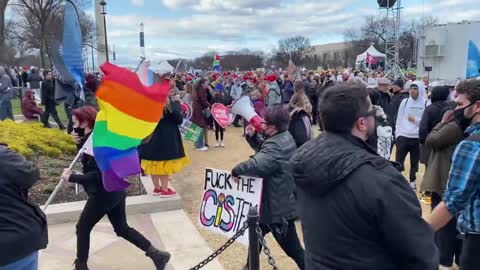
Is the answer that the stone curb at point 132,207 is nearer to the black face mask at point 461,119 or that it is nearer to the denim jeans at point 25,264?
the denim jeans at point 25,264

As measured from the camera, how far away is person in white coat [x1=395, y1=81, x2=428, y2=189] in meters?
6.84

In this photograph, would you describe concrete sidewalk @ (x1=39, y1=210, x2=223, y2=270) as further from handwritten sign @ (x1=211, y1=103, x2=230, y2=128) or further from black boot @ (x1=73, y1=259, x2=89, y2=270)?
handwritten sign @ (x1=211, y1=103, x2=230, y2=128)

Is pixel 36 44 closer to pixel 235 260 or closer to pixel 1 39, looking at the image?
pixel 1 39

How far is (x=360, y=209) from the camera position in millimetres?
1762

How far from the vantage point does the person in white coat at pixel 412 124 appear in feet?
22.5

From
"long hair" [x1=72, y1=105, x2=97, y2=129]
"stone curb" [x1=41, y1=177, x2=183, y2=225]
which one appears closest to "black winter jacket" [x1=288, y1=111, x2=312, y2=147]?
"stone curb" [x1=41, y1=177, x2=183, y2=225]

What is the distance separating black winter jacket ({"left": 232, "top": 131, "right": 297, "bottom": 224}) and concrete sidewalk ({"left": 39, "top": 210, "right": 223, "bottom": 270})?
106cm

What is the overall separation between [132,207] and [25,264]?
3.14 meters

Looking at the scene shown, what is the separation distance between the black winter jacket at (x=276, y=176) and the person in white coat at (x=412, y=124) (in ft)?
12.3

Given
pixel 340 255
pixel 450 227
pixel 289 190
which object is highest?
pixel 340 255

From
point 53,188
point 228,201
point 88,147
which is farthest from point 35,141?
point 228,201

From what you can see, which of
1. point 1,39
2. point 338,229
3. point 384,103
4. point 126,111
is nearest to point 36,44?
point 1,39

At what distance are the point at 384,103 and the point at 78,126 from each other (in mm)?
5971

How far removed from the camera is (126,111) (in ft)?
11.6
